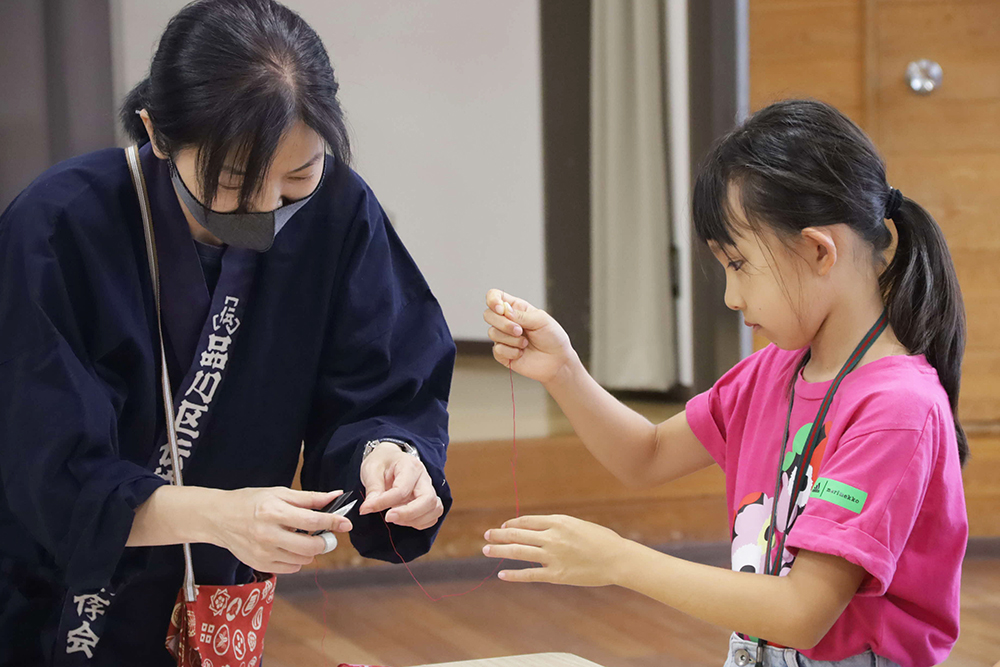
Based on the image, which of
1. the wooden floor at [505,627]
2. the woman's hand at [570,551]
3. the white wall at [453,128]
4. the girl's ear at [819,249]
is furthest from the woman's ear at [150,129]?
the white wall at [453,128]

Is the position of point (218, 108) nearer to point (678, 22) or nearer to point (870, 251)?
point (870, 251)

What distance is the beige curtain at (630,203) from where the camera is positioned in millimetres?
2832

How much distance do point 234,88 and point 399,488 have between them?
0.42 meters

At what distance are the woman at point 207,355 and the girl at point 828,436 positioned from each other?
0.83 feet

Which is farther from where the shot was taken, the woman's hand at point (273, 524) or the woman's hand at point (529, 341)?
the woman's hand at point (529, 341)

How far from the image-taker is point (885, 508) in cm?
91

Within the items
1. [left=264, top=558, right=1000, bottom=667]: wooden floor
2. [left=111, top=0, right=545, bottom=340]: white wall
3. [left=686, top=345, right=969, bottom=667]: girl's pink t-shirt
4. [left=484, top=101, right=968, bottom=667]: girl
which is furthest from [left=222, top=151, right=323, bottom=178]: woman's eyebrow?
[left=111, top=0, right=545, bottom=340]: white wall

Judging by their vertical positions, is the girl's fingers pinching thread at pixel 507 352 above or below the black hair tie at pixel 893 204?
below

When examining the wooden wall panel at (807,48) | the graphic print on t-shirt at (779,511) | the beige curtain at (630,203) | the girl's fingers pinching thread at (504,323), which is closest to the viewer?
the graphic print on t-shirt at (779,511)

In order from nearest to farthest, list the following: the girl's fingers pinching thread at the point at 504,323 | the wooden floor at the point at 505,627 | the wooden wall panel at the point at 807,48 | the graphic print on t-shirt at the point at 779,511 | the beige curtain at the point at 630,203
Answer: the graphic print on t-shirt at the point at 779,511
the girl's fingers pinching thread at the point at 504,323
the wooden floor at the point at 505,627
the wooden wall panel at the point at 807,48
the beige curtain at the point at 630,203

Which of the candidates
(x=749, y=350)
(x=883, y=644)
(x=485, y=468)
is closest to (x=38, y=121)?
(x=485, y=468)

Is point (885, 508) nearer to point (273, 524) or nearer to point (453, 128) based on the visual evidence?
point (273, 524)

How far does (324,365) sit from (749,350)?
1813 millimetres

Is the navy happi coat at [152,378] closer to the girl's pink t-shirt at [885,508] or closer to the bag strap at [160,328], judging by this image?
the bag strap at [160,328]
